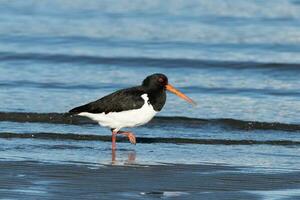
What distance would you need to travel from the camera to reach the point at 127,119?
37.2 feet

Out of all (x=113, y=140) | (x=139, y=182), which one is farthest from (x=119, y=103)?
(x=139, y=182)

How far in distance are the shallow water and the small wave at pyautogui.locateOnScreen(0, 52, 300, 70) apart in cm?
4

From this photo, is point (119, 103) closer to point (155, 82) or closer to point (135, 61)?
point (155, 82)

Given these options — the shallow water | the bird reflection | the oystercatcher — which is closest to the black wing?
the oystercatcher

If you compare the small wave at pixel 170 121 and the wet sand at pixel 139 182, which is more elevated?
the small wave at pixel 170 121

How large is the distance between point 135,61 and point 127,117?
25.5ft

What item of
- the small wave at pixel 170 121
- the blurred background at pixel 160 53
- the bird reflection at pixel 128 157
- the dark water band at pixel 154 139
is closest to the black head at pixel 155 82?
the dark water band at pixel 154 139

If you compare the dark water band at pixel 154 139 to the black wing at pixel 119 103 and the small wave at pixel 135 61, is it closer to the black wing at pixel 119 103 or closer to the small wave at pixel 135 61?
the black wing at pixel 119 103

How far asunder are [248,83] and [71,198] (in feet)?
28.9

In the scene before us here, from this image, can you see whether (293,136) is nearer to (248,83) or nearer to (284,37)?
(248,83)

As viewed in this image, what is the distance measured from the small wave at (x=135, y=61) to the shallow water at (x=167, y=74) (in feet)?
0.13

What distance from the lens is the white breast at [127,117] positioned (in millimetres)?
11281

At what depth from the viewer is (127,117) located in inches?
446

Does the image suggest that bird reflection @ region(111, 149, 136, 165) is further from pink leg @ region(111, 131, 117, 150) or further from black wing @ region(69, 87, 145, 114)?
black wing @ region(69, 87, 145, 114)
